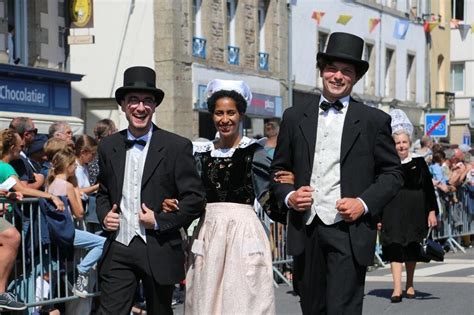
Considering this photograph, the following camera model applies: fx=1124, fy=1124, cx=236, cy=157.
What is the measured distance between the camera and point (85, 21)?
83.0 feet

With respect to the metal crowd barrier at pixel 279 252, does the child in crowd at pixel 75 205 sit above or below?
above

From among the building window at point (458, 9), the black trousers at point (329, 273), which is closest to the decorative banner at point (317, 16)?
the building window at point (458, 9)

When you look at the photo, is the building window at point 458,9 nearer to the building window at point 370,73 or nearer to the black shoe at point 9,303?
the building window at point 370,73

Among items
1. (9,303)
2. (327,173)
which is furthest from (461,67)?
(327,173)

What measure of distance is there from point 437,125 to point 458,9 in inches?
882

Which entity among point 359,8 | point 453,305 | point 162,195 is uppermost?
point 359,8

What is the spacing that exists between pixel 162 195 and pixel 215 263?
1.84ft

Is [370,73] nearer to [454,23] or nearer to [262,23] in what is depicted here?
[262,23]

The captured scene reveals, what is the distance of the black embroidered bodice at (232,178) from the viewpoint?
24.1 ft

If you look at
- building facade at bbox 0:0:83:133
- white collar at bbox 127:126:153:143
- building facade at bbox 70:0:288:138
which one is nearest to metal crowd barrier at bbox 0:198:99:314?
white collar at bbox 127:126:153:143

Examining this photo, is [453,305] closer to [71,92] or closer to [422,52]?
[71,92]

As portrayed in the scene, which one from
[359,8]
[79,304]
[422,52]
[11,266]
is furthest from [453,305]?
[422,52]

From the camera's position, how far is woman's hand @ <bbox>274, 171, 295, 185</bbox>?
6707 mm

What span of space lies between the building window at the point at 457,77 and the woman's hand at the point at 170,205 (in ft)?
148
